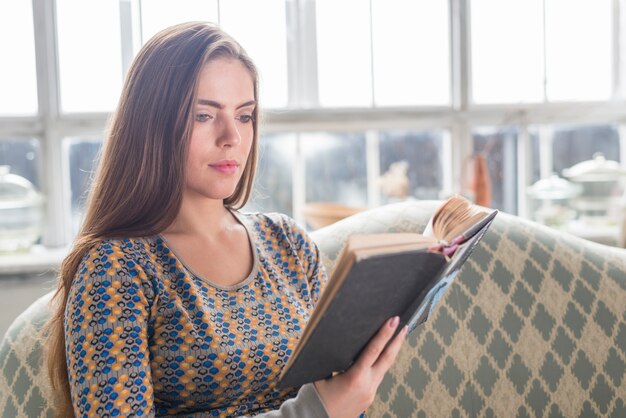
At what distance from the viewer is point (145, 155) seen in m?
1.23

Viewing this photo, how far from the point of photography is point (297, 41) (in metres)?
3.51

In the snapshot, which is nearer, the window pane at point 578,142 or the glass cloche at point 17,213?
the glass cloche at point 17,213

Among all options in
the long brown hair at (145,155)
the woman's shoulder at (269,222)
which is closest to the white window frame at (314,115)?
the woman's shoulder at (269,222)

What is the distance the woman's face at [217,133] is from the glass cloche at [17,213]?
214 centimetres

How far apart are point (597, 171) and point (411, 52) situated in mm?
1000

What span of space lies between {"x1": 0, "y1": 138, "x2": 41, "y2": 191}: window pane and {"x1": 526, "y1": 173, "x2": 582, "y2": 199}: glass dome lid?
2.21 m

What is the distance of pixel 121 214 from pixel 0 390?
541 mm

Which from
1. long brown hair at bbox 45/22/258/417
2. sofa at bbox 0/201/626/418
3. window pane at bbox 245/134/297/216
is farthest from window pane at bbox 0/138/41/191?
long brown hair at bbox 45/22/258/417

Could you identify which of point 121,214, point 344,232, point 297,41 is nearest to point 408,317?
point 121,214

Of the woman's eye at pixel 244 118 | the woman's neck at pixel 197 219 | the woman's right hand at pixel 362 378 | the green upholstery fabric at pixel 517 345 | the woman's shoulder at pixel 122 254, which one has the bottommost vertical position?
the green upholstery fabric at pixel 517 345

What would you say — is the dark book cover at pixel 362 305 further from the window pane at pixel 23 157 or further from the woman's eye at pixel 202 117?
the window pane at pixel 23 157

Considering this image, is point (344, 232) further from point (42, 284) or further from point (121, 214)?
point (42, 284)

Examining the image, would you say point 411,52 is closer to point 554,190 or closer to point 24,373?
point 554,190

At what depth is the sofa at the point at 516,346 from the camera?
1718 mm
